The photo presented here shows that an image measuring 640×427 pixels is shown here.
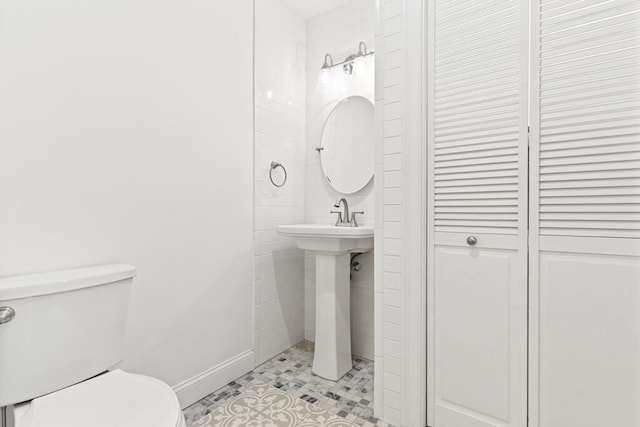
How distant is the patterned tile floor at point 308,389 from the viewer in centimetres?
166

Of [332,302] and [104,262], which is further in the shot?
[332,302]

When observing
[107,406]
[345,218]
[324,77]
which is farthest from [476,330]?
[324,77]

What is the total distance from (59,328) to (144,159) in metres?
0.76

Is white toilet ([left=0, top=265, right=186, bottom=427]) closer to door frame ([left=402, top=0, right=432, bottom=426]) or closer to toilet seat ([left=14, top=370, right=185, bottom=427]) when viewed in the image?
toilet seat ([left=14, top=370, right=185, bottom=427])

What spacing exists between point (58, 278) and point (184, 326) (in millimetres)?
716

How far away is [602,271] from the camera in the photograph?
117 centimetres

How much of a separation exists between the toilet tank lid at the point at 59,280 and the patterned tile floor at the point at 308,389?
85 centimetres

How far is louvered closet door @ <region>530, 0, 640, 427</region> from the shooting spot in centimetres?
114

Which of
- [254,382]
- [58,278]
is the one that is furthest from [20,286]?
Result: [254,382]

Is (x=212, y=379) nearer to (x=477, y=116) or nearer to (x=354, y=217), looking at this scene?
(x=354, y=217)

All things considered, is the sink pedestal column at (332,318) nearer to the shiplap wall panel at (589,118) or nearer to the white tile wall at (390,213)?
the white tile wall at (390,213)

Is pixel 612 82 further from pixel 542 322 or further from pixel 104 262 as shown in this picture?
pixel 104 262

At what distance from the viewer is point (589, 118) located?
1192 millimetres

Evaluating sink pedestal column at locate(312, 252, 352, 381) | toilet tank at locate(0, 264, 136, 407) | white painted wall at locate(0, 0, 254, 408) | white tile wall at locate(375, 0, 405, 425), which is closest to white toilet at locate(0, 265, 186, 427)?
toilet tank at locate(0, 264, 136, 407)
